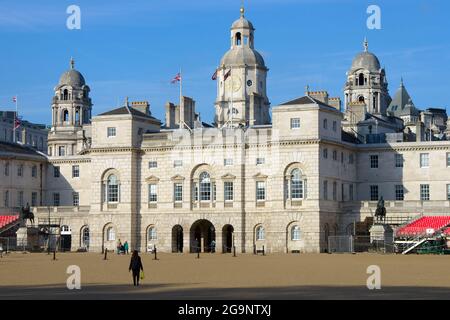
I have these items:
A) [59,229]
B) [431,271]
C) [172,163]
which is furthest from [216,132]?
[431,271]

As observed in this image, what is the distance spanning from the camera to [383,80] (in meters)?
142

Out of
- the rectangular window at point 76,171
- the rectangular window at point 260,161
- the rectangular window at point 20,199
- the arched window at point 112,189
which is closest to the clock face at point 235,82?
the rectangular window at point 76,171

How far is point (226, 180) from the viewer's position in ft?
318

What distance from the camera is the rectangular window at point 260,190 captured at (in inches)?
3757

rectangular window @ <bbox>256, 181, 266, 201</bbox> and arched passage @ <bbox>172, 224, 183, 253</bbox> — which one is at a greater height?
rectangular window @ <bbox>256, 181, 266, 201</bbox>

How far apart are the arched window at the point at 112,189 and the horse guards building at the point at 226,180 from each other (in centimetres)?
9

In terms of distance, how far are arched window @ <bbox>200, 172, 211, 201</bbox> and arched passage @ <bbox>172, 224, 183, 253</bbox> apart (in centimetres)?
367

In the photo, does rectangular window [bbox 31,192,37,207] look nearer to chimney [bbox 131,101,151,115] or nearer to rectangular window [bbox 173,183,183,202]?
chimney [bbox 131,101,151,115]

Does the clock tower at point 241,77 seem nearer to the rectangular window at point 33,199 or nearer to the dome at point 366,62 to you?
the rectangular window at point 33,199

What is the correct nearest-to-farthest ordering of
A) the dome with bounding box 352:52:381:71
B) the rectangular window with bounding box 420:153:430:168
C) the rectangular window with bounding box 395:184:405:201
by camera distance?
the rectangular window with bounding box 420:153:430:168 → the rectangular window with bounding box 395:184:405:201 → the dome with bounding box 352:52:381:71

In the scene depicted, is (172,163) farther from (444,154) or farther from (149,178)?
(444,154)

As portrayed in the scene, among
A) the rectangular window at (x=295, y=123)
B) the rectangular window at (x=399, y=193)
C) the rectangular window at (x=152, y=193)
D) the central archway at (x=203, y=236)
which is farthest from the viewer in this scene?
the rectangular window at (x=152, y=193)

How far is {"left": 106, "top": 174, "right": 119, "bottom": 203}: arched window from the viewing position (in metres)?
Answer: 101

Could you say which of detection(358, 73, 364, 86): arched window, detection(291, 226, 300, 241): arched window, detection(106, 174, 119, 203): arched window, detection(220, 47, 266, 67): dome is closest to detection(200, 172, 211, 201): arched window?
detection(106, 174, 119, 203): arched window
